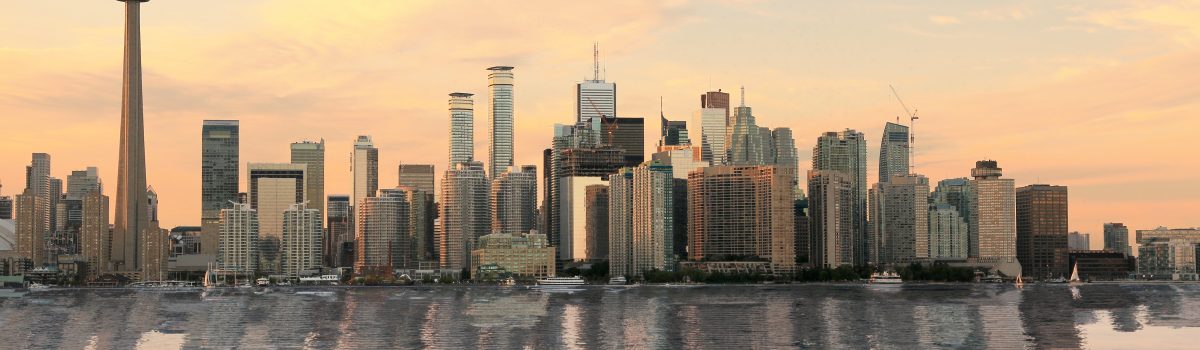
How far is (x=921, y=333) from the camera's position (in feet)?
466

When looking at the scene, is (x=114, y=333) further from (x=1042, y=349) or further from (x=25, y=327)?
(x=1042, y=349)

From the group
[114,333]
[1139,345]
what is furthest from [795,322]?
[114,333]

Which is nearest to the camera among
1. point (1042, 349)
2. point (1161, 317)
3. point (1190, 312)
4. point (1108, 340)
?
point (1042, 349)

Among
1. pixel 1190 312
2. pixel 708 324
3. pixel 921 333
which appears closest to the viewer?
pixel 921 333

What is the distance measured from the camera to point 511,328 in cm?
15012

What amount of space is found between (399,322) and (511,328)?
2569 cm

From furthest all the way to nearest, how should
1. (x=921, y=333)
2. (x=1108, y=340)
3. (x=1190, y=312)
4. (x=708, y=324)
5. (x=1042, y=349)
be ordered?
(x=1190, y=312), (x=708, y=324), (x=921, y=333), (x=1108, y=340), (x=1042, y=349)

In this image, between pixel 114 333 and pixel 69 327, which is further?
pixel 69 327

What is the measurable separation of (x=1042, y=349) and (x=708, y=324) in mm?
49794

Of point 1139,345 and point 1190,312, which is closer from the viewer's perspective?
point 1139,345

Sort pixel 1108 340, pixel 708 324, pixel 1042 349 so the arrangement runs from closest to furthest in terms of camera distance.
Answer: pixel 1042 349 → pixel 1108 340 → pixel 708 324

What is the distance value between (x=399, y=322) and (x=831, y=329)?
54329 mm

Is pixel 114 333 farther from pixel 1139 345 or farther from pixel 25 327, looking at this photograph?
pixel 1139 345

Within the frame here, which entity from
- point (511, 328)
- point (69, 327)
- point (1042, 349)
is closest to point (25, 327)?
point (69, 327)
